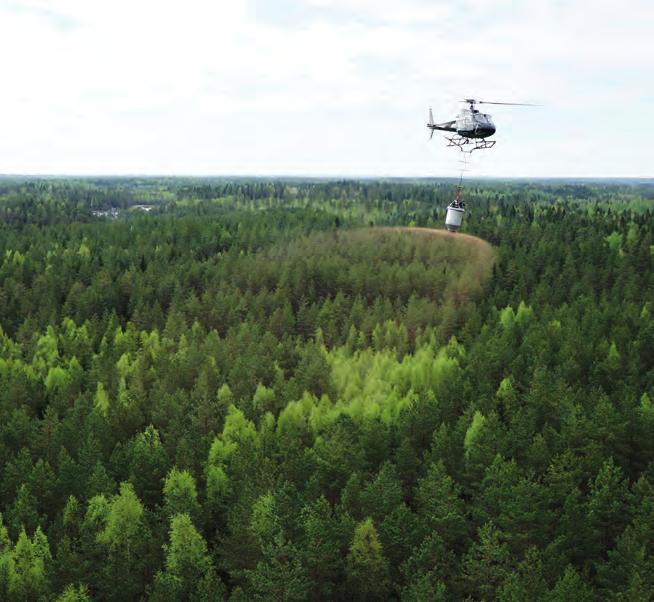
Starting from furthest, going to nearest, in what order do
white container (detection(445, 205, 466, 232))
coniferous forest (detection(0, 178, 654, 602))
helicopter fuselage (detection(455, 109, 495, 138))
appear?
white container (detection(445, 205, 466, 232))
helicopter fuselage (detection(455, 109, 495, 138))
coniferous forest (detection(0, 178, 654, 602))

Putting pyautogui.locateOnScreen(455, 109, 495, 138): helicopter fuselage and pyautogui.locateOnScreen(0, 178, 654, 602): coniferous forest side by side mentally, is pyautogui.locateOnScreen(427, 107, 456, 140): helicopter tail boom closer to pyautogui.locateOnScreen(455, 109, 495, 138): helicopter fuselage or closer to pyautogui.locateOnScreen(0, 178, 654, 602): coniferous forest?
pyautogui.locateOnScreen(455, 109, 495, 138): helicopter fuselage

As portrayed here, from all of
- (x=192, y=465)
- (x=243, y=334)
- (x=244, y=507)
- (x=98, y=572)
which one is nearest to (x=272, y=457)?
(x=192, y=465)

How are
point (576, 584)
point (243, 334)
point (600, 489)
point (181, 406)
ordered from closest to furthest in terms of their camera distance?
1. point (576, 584)
2. point (600, 489)
3. point (181, 406)
4. point (243, 334)

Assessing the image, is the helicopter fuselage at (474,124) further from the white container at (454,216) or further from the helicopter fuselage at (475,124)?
the white container at (454,216)

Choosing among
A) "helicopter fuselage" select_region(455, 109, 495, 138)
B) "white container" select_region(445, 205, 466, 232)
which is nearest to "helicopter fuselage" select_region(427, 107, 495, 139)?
"helicopter fuselage" select_region(455, 109, 495, 138)

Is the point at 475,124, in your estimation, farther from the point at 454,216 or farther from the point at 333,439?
the point at 333,439

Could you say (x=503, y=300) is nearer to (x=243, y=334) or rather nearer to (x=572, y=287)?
(x=572, y=287)

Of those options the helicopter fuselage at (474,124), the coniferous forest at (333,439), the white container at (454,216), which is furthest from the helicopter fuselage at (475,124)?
the coniferous forest at (333,439)

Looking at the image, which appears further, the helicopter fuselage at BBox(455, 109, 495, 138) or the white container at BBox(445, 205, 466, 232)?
the white container at BBox(445, 205, 466, 232)

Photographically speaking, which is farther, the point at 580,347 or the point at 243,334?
the point at 243,334
